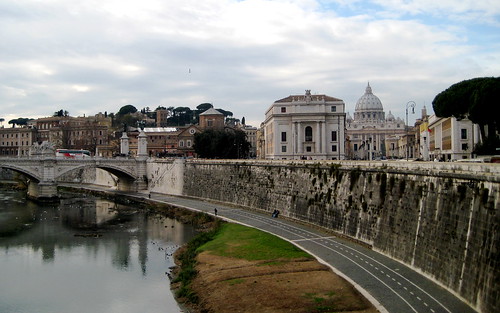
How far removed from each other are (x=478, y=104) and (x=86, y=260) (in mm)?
32316

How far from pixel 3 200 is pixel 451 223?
6196 centimetres

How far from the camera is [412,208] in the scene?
2811 centimetres

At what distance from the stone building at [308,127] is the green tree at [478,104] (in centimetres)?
3386

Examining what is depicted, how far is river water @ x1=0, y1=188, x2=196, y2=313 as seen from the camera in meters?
27.3

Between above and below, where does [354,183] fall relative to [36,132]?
below

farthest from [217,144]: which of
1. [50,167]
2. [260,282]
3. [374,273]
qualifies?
[374,273]

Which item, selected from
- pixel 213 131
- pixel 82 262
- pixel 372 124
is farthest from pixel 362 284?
pixel 372 124

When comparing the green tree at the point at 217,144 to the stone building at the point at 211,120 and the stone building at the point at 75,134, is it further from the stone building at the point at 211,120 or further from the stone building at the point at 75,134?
the stone building at the point at 75,134

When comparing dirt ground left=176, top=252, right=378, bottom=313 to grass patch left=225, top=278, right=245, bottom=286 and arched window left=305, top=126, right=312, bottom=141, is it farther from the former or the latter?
arched window left=305, top=126, right=312, bottom=141

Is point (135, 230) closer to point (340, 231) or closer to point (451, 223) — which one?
point (340, 231)

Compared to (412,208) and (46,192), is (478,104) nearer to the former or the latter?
(412,208)

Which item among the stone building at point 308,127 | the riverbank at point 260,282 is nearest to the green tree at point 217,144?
the stone building at point 308,127

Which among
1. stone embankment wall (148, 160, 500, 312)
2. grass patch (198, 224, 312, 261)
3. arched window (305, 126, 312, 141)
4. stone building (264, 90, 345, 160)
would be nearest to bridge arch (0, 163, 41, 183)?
stone embankment wall (148, 160, 500, 312)

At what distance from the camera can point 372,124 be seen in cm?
19988
